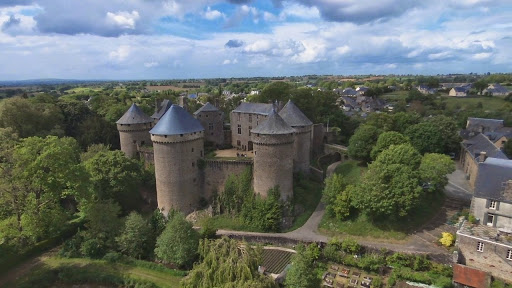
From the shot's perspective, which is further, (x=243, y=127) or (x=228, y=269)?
(x=243, y=127)

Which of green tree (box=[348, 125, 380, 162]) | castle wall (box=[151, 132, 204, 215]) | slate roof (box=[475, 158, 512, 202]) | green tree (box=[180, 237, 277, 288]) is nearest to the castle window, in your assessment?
slate roof (box=[475, 158, 512, 202])

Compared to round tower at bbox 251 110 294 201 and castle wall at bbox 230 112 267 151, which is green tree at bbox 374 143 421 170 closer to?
round tower at bbox 251 110 294 201

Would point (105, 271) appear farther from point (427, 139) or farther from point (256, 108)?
point (427, 139)

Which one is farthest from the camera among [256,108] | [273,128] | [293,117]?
[256,108]

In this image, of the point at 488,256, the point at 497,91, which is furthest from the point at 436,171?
the point at 497,91

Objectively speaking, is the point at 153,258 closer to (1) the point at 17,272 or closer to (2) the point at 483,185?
(1) the point at 17,272

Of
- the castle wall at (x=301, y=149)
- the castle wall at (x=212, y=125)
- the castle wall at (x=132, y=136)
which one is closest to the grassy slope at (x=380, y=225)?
the castle wall at (x=301, y=149)

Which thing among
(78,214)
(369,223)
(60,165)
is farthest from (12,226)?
(369,223)
